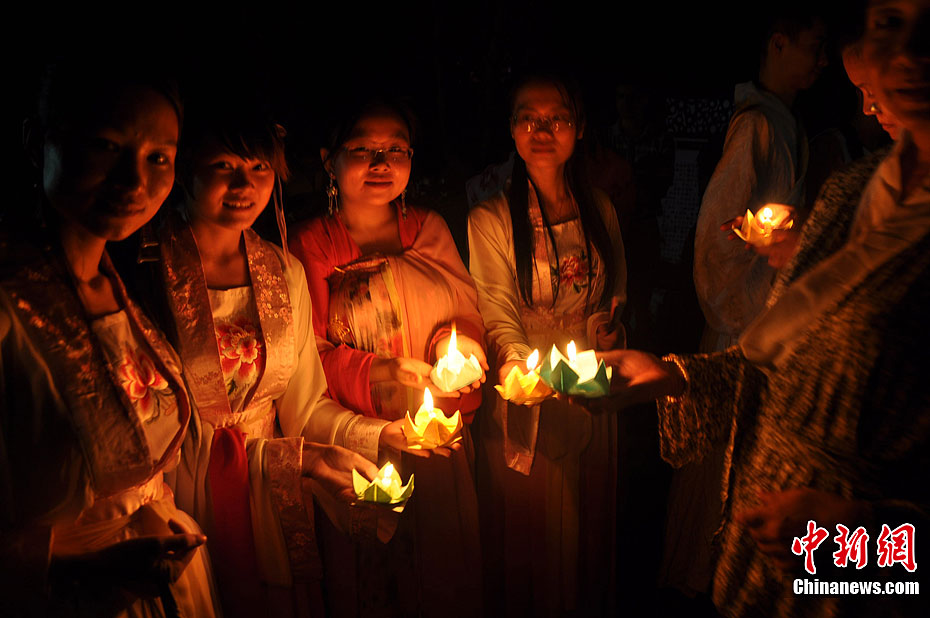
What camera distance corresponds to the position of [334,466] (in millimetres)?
2025

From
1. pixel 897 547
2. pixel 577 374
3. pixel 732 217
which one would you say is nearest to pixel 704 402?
pixel 577 374

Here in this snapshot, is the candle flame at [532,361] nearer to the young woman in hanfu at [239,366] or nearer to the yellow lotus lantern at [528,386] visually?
the yellow lotus lantern at [528,386]

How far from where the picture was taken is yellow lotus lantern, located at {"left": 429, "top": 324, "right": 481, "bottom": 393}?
215cm

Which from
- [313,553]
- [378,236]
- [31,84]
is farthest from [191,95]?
[313,553]

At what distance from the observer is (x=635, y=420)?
468 centimetres

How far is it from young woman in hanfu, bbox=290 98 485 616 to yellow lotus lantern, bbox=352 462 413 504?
0.34 meters

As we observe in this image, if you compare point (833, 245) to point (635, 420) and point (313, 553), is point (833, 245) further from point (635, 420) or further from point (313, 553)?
point (635, 420)

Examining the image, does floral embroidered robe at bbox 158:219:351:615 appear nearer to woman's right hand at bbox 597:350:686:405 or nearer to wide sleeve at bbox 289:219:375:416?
wide sleeve at bbox 289:219:375:416

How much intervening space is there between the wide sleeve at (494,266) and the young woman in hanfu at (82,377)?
4.90ft

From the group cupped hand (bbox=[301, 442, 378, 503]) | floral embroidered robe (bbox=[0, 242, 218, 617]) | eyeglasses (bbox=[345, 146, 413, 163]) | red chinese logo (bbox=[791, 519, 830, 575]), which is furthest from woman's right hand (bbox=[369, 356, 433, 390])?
red chinese logo (bbox=[791, 519, 830, 575])

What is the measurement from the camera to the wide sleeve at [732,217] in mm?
2896

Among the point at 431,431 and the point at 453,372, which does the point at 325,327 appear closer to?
the point at 453,372

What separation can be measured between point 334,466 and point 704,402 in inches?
46.9

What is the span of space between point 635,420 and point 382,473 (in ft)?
10.4
